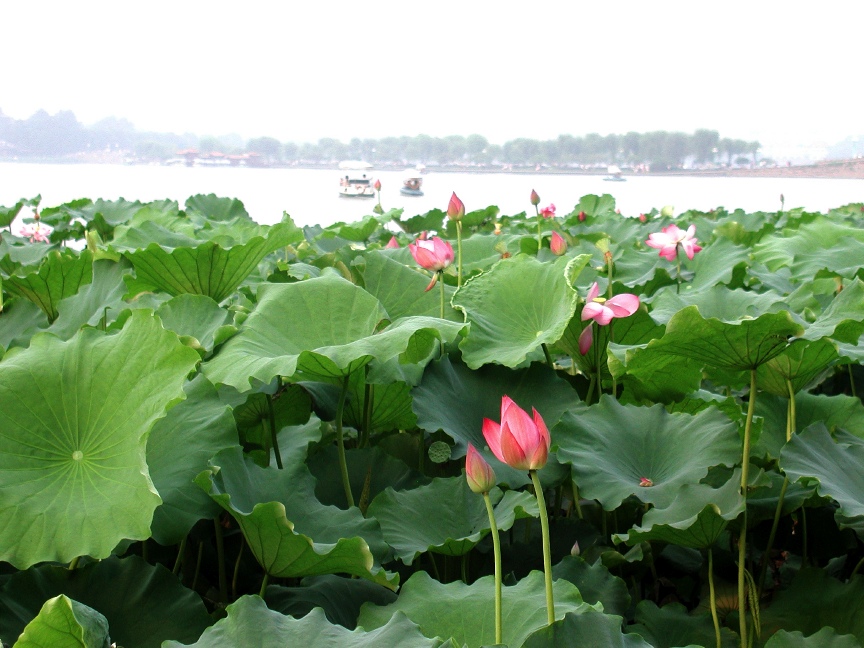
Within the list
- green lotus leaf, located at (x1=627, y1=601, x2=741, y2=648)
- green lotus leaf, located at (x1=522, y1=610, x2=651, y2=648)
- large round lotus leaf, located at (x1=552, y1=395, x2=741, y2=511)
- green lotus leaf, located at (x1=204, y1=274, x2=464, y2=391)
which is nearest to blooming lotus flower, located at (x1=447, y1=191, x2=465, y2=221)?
green lotus leaf, located at (x1=204, y1=274, x2=464, y2=391)

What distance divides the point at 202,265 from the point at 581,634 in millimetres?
739

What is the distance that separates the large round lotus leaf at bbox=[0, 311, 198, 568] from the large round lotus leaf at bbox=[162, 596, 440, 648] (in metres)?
0.13

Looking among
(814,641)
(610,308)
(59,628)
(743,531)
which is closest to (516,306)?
(610,308)

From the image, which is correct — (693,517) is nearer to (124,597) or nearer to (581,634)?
(581,634)

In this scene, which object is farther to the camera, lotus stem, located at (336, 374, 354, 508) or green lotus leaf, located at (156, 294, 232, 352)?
green lotus leaf, located at (156, 294, 232, 352)

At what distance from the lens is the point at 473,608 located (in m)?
0.56

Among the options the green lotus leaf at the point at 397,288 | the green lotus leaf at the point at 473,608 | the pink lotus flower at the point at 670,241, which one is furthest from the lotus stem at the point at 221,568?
the pink lotus flower at the point at 670,241

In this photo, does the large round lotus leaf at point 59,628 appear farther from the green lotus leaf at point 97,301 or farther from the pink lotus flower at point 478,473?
the green lotus leaf at point 97,301

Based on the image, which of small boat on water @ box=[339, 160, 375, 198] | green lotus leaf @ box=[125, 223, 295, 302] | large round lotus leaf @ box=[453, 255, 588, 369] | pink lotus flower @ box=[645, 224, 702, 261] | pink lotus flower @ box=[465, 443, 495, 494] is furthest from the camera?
small boat on water @ box=[339, 160, 375, 198]

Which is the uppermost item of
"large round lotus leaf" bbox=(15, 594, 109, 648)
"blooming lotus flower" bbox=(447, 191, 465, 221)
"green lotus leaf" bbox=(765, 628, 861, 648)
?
"blooming lotus flower" bbox=(447, 191, 465, 221)

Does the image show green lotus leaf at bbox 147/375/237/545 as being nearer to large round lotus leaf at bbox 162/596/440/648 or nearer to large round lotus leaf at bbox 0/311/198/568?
large round lotus leaf at bbox 0/311/198/568

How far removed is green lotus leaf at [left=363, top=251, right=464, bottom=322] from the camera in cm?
103

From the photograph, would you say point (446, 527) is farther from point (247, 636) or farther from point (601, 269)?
point (601, 269)

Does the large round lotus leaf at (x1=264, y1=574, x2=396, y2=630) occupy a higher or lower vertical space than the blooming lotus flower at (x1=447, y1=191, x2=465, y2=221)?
lower
